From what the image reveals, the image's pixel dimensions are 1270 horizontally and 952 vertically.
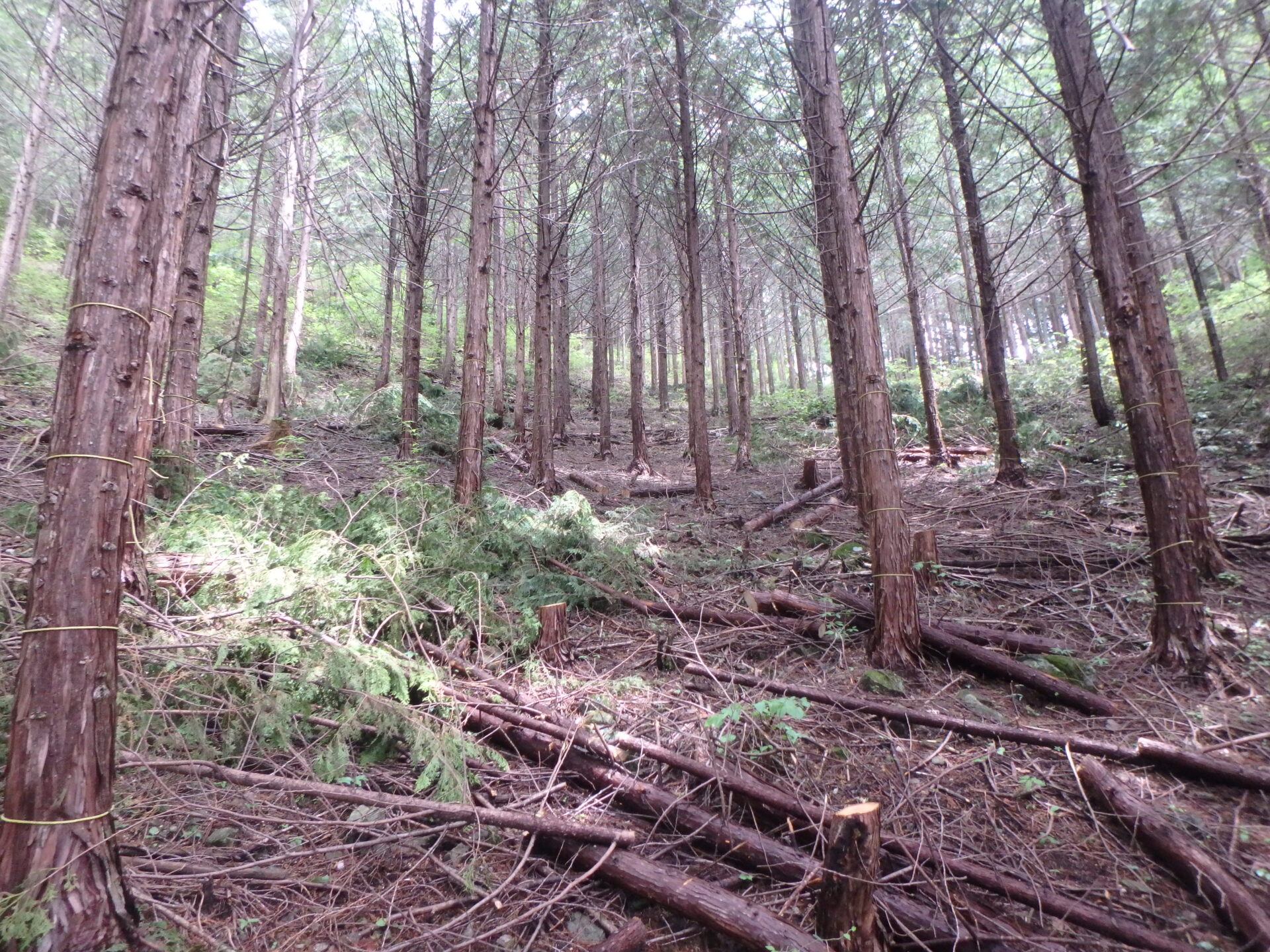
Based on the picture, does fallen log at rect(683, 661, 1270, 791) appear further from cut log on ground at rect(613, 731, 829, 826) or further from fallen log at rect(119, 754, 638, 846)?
fallen log at rect(119, 754, 638, 846)

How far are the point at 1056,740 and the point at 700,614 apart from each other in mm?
2702

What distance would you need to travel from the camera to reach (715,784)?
320 centimetres

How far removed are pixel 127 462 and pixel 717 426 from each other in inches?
761

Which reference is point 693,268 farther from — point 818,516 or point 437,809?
point 437,809

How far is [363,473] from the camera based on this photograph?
8688mm

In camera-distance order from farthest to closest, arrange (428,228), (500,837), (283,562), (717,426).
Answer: (717,426), (428,228), (283,562), (500,837)

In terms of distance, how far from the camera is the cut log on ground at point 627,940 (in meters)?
2.34

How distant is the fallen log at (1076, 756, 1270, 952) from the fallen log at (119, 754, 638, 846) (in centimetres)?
237

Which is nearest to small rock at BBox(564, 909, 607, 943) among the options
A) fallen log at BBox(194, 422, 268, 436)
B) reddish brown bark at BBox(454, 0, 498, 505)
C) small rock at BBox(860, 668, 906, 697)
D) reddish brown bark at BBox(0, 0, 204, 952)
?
reddish brown bark at BBox(0, 0, 204, 952)

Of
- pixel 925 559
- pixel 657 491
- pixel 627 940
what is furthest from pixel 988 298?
pixel 627 940

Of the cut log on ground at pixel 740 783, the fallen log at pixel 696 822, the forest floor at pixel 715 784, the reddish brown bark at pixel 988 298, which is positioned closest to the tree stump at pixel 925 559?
the forest floor at pixel 715 784

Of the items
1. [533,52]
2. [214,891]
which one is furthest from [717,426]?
[214,891]

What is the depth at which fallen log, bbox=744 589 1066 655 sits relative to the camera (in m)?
4.43

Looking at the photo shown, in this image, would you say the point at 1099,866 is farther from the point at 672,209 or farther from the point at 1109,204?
the point at 672,209
